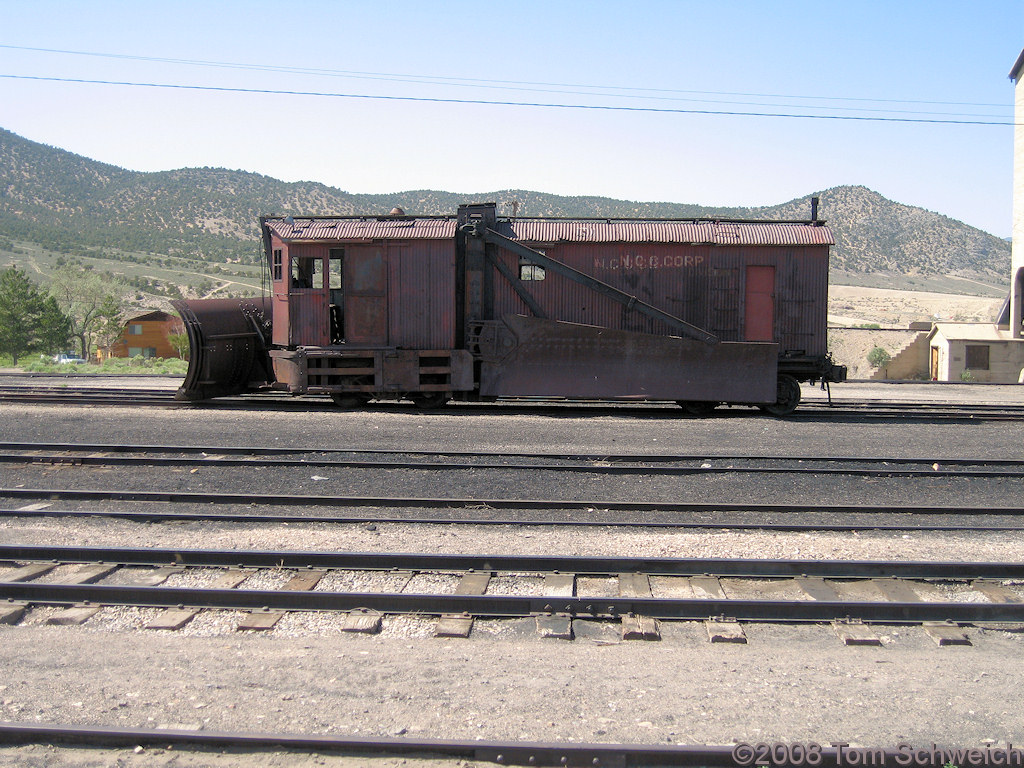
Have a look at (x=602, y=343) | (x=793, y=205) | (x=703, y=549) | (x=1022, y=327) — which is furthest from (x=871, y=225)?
(x=703, y=549)

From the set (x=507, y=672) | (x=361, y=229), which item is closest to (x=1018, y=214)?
(x=361, y=229)

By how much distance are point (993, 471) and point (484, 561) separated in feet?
24.6

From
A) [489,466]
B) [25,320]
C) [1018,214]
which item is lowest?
[489,466]

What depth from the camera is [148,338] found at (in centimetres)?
5378

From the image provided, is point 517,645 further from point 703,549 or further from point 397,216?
point 397,216

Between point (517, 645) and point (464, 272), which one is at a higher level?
point (464, 272)

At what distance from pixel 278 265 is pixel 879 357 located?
97.9 ft

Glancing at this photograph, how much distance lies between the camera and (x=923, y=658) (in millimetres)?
4953

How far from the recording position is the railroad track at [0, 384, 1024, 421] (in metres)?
14.9

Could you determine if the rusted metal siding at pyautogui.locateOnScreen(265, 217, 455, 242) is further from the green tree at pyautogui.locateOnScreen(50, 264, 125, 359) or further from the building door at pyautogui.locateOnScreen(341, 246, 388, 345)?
the green tree at pyautogui.locateOnScreen(50, 264, 125, 359)

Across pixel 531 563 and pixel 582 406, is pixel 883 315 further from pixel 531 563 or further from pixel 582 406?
pixel 531 563

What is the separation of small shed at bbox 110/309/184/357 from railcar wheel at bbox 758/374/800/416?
47.7 metres

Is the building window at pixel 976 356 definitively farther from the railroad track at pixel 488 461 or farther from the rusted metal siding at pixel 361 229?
the rusted metal siding at pixel 361 229

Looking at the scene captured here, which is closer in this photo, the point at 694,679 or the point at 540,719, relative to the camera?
the point at 540,719
